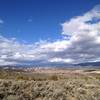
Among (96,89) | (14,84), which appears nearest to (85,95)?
(96,89)

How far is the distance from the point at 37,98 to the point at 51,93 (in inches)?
51.4

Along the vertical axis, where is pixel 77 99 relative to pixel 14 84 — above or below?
below

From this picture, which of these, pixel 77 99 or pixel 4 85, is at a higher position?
pixel 4 85

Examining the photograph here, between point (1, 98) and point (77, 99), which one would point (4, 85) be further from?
point (77, 99)

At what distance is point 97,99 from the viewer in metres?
23.0

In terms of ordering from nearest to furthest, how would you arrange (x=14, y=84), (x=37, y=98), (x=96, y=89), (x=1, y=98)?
(x=1, y=98), (x=37, y=98), (x=14, y=84), (x=96, y=89)

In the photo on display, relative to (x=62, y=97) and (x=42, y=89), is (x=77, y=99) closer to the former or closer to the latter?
(x=62, y=97)

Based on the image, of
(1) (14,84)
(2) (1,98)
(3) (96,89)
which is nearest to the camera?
(2) (1,98)

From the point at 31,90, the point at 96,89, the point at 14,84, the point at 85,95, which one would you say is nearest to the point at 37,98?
the point at 31,90

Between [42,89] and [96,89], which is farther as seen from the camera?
[96,89]

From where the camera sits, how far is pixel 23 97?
21062 mm

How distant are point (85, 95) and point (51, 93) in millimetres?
3037

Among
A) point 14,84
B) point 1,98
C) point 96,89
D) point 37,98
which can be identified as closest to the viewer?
point 1,98

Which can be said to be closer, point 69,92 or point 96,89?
point 69,92
